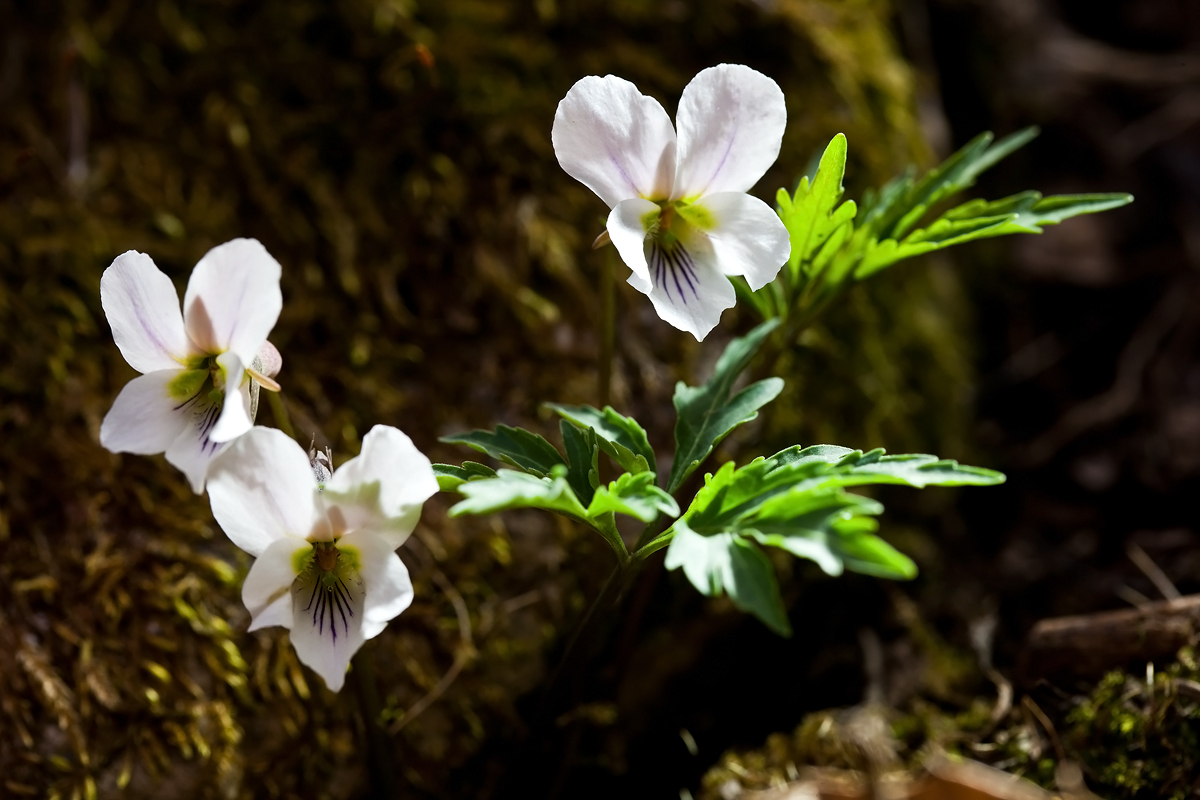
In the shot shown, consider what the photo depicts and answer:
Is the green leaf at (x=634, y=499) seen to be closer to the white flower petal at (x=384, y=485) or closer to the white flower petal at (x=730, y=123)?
the white flower petal at (x=384, y=485)

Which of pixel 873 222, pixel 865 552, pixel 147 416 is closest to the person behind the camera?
pixel 865 552

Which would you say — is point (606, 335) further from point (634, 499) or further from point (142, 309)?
point (142, 309)

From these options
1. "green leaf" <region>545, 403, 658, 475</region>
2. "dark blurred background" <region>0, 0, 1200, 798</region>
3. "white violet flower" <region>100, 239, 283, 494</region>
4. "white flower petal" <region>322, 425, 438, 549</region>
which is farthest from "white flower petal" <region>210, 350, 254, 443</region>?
"dark blurred background" <region>0, 0, 1200, 798</region>

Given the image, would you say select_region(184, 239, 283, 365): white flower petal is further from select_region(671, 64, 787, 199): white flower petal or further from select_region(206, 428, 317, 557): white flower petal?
select_region(671, 64, 787, 199): white flower petal

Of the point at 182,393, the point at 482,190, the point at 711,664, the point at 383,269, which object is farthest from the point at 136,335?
the point at 711,664

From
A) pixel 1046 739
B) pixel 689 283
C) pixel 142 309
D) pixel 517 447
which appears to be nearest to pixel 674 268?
pixel 689 283

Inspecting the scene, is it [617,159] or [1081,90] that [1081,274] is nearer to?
[1081,90]

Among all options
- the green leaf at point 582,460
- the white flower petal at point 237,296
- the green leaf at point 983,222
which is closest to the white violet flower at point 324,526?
the white flower petal at point 237,296
